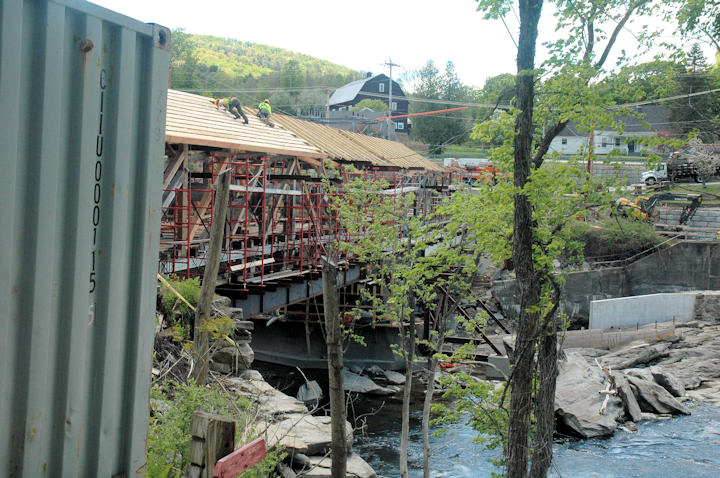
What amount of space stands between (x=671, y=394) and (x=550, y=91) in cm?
Result: 1533

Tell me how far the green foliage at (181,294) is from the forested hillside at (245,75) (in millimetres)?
49399

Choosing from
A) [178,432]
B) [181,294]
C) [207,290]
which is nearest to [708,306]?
[181,294]

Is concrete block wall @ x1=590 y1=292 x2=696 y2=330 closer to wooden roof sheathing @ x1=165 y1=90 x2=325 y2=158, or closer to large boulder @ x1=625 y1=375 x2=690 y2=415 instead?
large boulder @ x1=625 y1=375 x2=690 y2=415

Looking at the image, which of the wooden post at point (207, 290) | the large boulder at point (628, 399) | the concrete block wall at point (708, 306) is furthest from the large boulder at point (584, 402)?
the wooden post at point (207, 290)

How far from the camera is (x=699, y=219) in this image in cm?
3650

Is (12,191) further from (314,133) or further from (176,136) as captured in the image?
(314,133)

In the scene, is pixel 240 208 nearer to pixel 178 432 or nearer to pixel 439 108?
pixel 178 432

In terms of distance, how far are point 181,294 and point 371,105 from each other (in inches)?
2704

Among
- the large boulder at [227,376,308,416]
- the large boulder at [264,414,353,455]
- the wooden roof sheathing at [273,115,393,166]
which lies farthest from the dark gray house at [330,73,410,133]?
the large boulder at [264,414,353,455]

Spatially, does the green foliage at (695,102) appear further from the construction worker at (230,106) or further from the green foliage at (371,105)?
the green foliage at (371,105)

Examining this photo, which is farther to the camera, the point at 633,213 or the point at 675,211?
the point at 675,211

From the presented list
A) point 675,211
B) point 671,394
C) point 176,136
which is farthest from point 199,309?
point 675,211

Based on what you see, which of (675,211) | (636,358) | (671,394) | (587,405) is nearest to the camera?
(587,405)

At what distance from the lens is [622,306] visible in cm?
2738
